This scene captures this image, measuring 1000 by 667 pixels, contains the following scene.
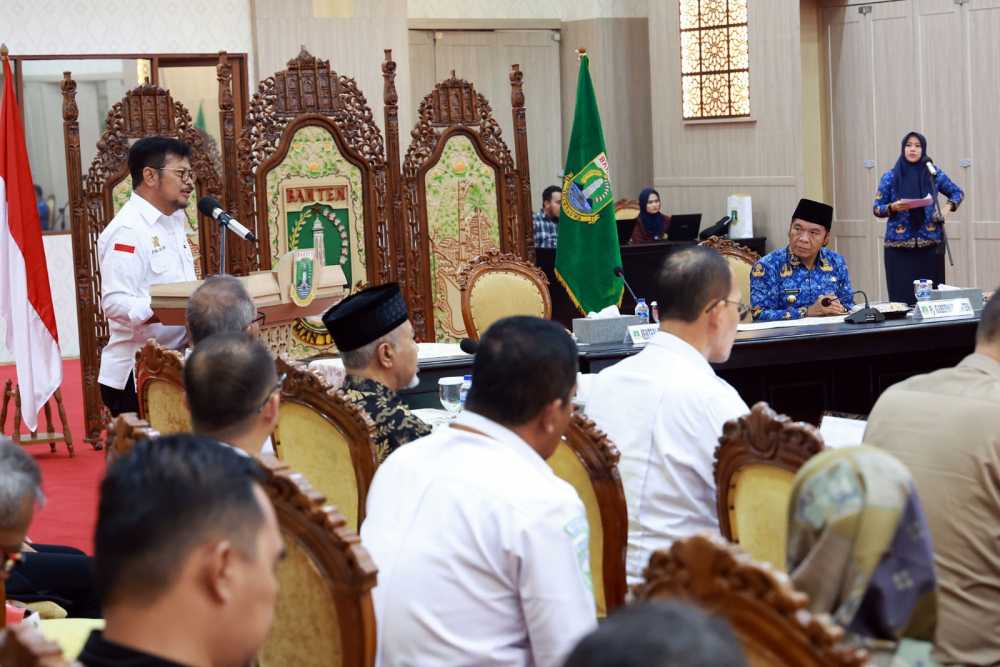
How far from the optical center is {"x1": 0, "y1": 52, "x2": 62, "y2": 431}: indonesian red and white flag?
6500 millimetres

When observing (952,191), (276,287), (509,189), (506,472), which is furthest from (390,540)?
(952,191)

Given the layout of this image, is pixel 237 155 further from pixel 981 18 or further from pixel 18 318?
pixel 981 18

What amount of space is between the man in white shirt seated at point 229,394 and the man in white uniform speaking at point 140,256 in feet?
7.69

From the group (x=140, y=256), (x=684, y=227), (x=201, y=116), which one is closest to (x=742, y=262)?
(x=140, y=256)

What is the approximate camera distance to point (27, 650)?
1353 millimetres

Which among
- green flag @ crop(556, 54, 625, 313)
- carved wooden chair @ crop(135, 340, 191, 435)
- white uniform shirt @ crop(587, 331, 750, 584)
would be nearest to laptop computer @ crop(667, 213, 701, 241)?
green flag @ crop(556, 54, 625, 313)

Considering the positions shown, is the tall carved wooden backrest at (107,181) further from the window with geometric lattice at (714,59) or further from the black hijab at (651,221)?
the window with geometric lattice at (714,59)

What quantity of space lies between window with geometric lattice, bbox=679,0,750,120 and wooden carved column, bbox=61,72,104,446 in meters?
5.82

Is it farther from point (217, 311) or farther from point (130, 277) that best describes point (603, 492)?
point (130, 277)

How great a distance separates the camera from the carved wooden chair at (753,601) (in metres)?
1.37

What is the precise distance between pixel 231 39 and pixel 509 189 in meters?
4.42

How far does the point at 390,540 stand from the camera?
6.81 feet

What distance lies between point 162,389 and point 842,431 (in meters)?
1.76

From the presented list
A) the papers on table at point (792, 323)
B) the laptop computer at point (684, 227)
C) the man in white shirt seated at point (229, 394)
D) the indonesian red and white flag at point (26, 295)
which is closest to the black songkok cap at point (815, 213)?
the papers on table at point (792, 323)
